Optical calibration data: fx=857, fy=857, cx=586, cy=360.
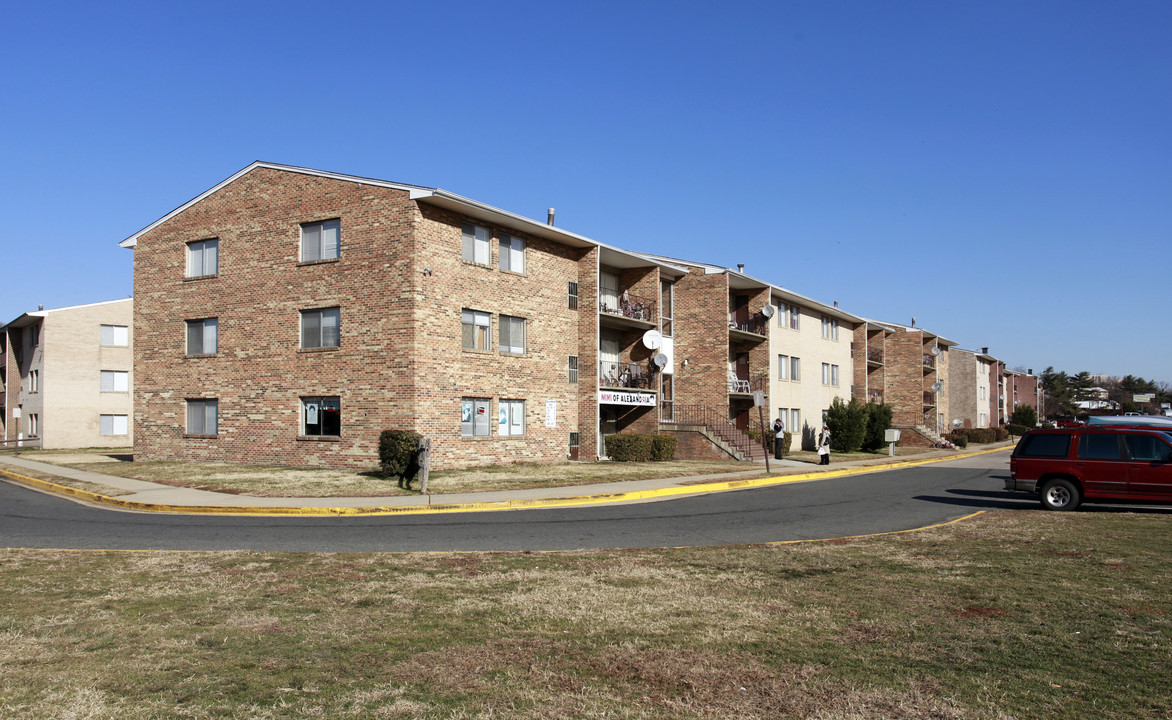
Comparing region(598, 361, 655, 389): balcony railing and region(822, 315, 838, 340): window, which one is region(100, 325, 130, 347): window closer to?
region(598, 361, 655, 389): balcony railing

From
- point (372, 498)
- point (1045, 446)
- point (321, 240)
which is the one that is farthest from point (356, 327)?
point (1045, 446)

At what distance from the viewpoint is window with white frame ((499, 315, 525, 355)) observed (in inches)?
1123

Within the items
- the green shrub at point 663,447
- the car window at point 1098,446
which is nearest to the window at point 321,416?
the green shrub at point 663,447

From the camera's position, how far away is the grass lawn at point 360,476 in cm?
1980

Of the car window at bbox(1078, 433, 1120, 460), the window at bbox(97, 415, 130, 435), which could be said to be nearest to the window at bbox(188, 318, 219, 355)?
the window at bbox(97, 415, 130, 435)

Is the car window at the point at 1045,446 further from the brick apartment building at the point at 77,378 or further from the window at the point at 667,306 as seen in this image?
the brick apartment building at the point at 77,378

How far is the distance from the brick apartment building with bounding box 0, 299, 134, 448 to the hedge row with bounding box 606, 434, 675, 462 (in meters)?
30.9

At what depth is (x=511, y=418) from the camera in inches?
1130

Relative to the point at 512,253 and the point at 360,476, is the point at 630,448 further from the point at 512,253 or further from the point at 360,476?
the point at 360,476

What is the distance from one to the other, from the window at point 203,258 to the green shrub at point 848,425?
30.6 metres

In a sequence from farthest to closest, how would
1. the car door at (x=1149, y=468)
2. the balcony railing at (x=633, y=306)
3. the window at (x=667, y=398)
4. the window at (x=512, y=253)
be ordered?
the window at (x=667, y=398) → the balcony railing at (x=633, y=306) → the window at (x=512, y=253) → the car door at (x=1149, y=468)

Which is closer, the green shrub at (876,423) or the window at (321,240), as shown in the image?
the window at (321,240)

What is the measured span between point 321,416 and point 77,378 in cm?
3047

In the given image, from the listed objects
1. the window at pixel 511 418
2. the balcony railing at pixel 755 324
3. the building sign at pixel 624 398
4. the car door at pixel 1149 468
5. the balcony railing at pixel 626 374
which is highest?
the balcony railing at pixel 755 324
